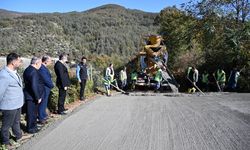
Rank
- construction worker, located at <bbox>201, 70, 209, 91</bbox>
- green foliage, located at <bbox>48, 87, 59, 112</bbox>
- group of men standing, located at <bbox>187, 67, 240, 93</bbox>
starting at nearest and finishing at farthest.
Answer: green foliage, located at <bbox>48, 87, 59, 112</bbox> < group of men standing, located at <bbox>187, 67, 240, 93</bbox> < construction worker, located at <bbox>201, 70, 209, 91</bbox>

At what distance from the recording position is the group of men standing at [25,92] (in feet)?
29.0

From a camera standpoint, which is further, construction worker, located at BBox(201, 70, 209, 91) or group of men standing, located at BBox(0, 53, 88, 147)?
construction worker, located at BBox(201, 70, 209, 91)

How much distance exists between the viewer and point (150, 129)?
410 inches

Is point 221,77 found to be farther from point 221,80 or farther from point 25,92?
point 25,92

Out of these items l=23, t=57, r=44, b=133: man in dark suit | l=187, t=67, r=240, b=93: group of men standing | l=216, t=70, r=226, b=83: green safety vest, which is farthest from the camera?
l=216, t=70, r=226, b=83: green safety vest

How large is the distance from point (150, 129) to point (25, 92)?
120 inches

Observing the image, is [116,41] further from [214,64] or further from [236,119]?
[236,119]

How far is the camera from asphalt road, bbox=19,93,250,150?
8805mm

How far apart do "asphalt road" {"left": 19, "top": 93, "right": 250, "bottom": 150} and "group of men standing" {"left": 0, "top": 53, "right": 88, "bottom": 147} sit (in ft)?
1.64

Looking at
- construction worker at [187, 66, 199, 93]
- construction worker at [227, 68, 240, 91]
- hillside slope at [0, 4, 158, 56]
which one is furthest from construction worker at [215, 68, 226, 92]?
hillside slope at [0, 4, 158, 56]

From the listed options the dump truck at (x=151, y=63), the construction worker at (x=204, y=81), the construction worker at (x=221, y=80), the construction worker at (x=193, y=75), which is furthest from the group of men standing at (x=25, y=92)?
the construction worker at (x=204, y=81)

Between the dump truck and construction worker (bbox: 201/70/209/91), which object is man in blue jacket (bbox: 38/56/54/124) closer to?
the dump truck

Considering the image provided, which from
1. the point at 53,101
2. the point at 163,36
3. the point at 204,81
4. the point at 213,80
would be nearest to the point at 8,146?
the point at 53,101

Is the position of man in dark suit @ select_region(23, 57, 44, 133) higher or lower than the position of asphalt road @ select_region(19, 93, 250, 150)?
higher
